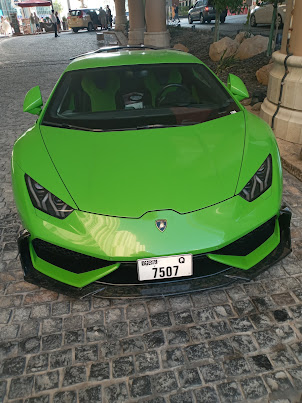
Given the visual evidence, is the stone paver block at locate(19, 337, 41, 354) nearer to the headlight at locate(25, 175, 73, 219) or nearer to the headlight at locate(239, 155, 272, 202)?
the headlight at locate(25, 175, 73, 219)

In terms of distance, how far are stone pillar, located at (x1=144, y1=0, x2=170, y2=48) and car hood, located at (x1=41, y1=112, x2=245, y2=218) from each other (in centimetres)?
1198

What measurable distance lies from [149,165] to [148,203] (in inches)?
13.8

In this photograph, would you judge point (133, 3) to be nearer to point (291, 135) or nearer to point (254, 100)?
point (254, 100)

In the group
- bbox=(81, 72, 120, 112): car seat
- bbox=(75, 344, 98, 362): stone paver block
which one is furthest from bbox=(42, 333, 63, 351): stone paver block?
bbox=(81, 72, 120, 112): car seat

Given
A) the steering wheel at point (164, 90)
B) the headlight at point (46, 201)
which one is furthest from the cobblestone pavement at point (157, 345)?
the steering wheel at point (164, 90)

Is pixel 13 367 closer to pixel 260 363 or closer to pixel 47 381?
pixel 47 381

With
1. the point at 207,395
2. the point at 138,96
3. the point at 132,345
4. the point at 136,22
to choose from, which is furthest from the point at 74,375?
the point at 136,22

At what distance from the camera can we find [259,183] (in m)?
2.26

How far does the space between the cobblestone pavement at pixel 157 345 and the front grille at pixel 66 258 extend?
15.5 inches

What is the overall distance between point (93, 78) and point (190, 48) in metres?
11.7

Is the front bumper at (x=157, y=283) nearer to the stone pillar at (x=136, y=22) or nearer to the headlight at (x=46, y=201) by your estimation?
the headlight at (x=46, y=201)

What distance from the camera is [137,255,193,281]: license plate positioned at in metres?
1.95

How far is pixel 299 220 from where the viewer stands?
324cm

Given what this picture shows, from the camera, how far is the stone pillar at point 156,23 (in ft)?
43.2
